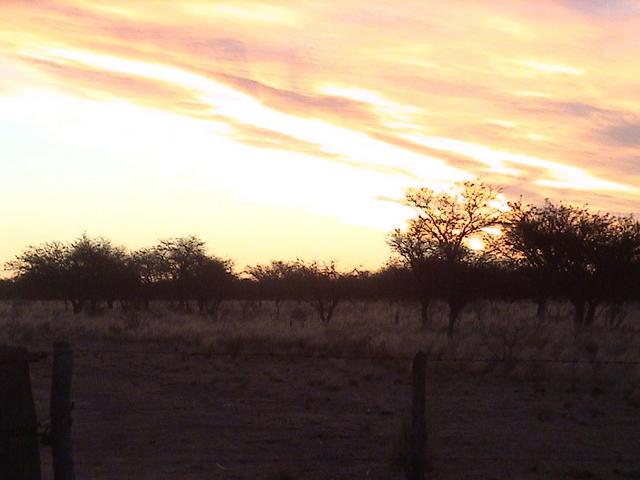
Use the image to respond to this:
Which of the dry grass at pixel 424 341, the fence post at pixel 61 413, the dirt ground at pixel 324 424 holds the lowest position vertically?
the dirt ground at pixel 324 424

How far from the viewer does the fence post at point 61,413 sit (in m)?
8.55

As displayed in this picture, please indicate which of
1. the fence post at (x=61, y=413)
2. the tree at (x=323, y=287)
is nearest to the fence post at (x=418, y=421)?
the fence post at (x=61, y=413)

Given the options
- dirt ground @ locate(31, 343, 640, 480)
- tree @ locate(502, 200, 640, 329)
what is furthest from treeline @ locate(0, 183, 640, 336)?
dirt ground @ locate(31, 343, 640, 480)

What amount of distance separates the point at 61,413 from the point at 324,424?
25.9 feet

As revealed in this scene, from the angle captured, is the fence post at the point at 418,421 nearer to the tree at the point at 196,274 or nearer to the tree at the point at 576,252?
the tree at the point at 576,252

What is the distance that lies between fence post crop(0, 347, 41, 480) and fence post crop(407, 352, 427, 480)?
15.1 ft

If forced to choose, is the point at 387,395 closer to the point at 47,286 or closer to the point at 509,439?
the point at 509,439

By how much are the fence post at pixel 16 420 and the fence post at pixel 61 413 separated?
0.85 m

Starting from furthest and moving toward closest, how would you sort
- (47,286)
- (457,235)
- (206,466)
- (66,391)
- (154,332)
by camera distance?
1. (47,286)
2. (457,235)
3. (154,332)
4. (206,466)
5. (66,391)

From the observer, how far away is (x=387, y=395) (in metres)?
19.7

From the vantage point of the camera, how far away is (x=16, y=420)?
7.51m

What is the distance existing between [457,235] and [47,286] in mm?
33751

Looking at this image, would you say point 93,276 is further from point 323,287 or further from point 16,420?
point 16,420

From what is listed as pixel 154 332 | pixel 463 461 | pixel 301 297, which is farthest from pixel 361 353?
pixel 301 297
